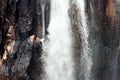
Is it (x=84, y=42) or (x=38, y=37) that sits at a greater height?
(x=38, y=37)

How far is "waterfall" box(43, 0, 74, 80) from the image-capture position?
66.0 feet

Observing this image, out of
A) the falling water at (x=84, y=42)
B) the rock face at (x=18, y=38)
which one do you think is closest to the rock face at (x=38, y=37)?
the rock face at (x=18, y=38)

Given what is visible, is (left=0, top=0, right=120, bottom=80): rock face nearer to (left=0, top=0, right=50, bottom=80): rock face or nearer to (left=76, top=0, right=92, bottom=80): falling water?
(left=0, top=0, right=50, bottom=80): rock face

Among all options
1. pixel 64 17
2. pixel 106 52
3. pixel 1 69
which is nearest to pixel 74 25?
pixel 64 17

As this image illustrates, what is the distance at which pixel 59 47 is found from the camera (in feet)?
66.4

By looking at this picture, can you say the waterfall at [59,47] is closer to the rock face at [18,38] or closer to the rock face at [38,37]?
the rock face at [38,37]

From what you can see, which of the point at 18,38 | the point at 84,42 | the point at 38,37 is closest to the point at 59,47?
the point at 38,37

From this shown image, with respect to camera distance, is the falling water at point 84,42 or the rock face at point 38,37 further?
the falling water at point 84,42

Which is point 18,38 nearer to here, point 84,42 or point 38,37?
point 38,37

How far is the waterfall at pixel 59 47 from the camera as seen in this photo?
66.0 ft

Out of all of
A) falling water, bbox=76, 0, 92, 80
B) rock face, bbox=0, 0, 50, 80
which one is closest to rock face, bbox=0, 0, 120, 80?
rock face, bbox=0, 0, 50, 80

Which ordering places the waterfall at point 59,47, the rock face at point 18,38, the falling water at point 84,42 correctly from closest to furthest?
1. the rock face at point 18,38
2. the waterfall at point 59,47
3. the falling water at point 84,42

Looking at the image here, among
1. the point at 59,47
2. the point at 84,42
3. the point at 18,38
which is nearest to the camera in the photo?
the point at 18,38

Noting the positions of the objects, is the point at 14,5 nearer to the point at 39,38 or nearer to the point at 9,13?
the point at 9,13
